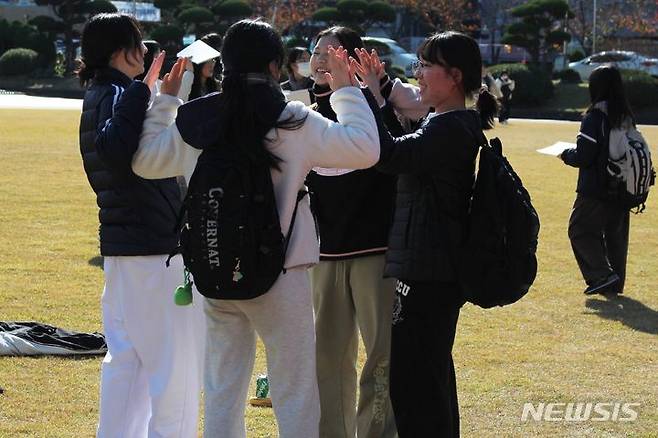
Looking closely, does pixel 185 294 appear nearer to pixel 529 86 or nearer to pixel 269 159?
pixel 269 159

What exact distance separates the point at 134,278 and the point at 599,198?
5077 mm

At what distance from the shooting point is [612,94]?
809 cm

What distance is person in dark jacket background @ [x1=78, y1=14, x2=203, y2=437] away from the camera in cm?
419

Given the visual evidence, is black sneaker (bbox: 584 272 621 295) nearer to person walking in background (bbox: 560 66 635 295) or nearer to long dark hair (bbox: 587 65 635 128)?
person walking in background (bbox: 560 66 635 295)

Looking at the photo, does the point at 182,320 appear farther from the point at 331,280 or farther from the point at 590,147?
the point at 590,147

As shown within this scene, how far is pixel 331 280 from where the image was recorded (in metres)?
4.57

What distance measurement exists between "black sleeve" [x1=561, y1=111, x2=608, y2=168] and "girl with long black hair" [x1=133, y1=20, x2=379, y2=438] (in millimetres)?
4694

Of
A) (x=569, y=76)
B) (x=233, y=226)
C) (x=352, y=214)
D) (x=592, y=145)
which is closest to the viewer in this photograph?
(x=233, y=226)

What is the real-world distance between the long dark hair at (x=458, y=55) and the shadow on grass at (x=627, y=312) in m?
3.89

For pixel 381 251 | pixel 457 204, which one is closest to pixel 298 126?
pixel 457 204

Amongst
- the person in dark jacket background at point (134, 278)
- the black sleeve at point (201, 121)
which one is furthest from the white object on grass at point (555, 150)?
the black sleeve at point (201, 121)

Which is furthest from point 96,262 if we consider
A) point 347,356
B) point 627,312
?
point 347,356

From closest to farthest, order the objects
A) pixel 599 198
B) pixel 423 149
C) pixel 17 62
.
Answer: pixel 423 149
pixel 599 198
pixel 17 62

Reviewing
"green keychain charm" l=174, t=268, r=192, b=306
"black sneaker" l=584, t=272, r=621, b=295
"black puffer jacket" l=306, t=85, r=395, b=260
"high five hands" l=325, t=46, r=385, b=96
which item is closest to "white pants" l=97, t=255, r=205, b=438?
"green keychain charm" l=174, t=268, r=192, b=306
